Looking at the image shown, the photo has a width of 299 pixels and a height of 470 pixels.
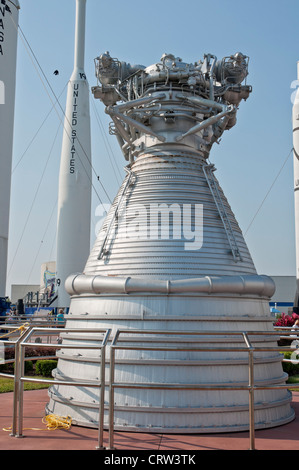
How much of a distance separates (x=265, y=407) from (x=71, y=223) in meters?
20.5

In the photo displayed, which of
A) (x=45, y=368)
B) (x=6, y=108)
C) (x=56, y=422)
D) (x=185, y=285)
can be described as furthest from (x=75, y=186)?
(x=56, y=422)

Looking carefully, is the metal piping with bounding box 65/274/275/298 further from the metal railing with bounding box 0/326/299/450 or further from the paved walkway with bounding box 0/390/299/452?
the paved walkway with bounding box 0/390/299/452

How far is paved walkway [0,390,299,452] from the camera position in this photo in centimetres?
562

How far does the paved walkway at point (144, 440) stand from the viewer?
5617mm

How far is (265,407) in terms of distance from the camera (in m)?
6.91

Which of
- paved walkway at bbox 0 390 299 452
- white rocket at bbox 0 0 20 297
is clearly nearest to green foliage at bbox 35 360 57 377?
paved walkway at bbox 0 390 299 452

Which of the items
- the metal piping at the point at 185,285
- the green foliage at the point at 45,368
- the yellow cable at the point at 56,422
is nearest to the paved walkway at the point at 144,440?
the yellow cable at the point at 56,422

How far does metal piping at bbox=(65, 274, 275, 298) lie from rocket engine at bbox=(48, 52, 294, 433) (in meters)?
0.02

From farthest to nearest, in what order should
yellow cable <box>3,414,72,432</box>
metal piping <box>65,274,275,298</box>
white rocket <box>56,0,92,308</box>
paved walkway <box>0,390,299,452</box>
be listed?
white rocket <box>56,0,92,308</box>
metal piping <box>65,274,275,298</box>
yellow cable <box>3,414,72,432</box>
paved walkway <box>0,390,299,452</box>

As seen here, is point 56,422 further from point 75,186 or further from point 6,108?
point 75,186

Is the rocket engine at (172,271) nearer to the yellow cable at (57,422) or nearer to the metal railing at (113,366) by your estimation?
the yellow cable at (57,422)

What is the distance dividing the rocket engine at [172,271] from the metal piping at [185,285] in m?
0.02
